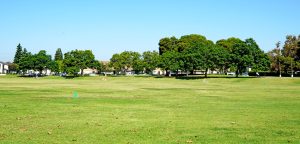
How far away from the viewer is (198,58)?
12306 centimetres

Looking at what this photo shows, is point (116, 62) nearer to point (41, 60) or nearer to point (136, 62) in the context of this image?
point (136, 62)

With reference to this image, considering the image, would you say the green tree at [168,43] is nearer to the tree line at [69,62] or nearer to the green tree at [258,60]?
the tree line at [69,62]

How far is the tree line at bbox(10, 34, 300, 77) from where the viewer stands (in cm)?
11302

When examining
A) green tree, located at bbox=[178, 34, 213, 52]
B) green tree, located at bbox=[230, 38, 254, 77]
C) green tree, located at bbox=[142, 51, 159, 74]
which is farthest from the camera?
green tree, located at bbox=[178, 34, 213, 52]

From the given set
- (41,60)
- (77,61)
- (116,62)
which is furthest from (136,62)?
(41,60)

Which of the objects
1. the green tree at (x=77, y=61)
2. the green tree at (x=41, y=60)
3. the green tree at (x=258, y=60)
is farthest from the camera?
the green tree at (x=41, y=60)

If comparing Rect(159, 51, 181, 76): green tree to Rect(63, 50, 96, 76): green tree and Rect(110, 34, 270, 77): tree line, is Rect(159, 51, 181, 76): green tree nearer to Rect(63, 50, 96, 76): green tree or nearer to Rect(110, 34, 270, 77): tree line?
Rect(110, 34, 270, 77): tree line

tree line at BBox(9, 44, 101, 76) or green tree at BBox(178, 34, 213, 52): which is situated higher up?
green tree at BBox(178, 34, 213, 52)

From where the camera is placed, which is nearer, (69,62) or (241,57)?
(241,57)

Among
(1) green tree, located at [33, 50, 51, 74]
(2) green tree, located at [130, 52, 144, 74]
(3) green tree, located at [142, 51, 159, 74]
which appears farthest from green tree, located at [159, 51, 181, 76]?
(1) green tree, located at [33, 50, 51, 74]

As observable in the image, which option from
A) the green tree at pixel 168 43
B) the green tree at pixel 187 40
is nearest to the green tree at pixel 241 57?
the green tree at pixel 187 40

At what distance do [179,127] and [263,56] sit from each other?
99.4 metres

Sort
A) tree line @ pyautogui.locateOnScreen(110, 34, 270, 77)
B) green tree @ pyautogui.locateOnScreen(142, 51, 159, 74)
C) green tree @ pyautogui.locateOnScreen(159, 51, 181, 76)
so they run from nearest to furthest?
1. tree line @ pyautogui.locateOnScreen(110, 34, 270, 77)
2. green tree @ pyautogui.locateOnScreen(159, 51, 181, 76)
3. green tree @ pyautogui.locateOnScreen(142, 51, 159, 74)

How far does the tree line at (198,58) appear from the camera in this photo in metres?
113
